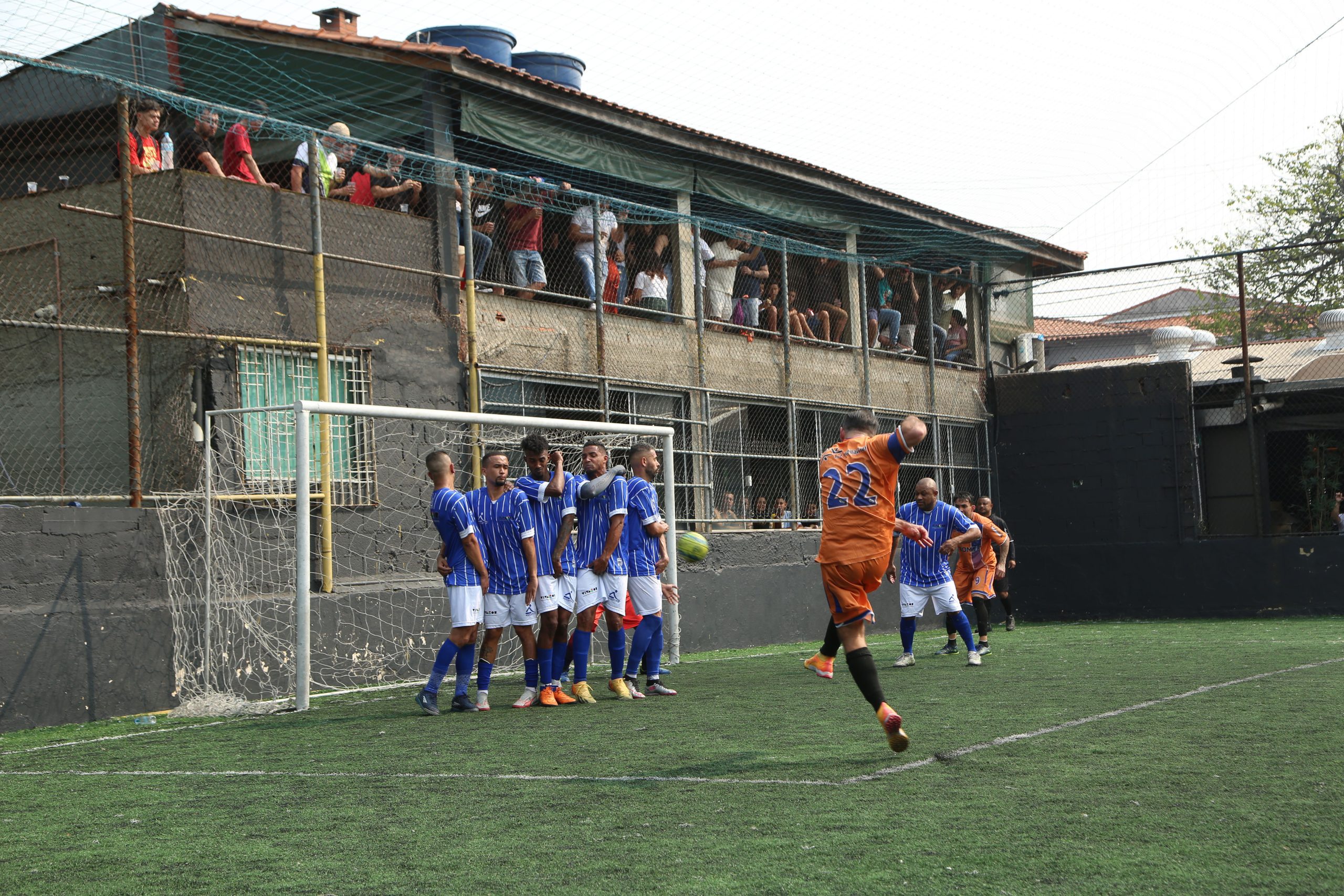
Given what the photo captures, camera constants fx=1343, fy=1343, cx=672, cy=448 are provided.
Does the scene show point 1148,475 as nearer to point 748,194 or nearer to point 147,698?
point 748,194

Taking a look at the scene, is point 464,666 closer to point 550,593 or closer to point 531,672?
point 531,672

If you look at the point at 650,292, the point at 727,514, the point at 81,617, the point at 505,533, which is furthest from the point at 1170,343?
the point at 81,617

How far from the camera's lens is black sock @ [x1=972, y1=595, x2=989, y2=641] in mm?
13758

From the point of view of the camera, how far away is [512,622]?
→ 984 centimetres

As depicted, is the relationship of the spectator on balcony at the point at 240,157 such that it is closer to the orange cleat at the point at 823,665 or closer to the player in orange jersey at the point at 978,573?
the orange cleat at the point at 823,665

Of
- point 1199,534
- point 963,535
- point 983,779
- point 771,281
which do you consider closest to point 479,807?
point 983,779

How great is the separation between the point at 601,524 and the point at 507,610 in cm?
97

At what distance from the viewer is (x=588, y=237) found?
15742mm

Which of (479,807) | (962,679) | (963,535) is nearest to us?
(479,807)

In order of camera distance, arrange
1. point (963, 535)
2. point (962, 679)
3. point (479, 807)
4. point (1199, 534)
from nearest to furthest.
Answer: point (479, 807) → point (962, 679) → point (963, 535) → point (1199, 534)

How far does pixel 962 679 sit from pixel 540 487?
380 centimetres

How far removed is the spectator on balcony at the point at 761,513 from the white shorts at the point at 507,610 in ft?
27.1

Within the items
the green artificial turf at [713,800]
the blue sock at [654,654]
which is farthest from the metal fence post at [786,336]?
the green artificial turf at [713,800]

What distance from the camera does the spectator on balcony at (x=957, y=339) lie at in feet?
75.7
